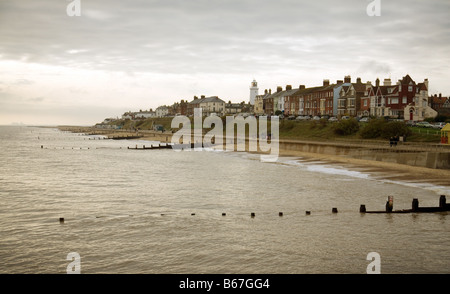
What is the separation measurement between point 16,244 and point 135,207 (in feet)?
32.1

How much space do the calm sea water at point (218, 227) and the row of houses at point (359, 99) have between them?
5487 centimetres

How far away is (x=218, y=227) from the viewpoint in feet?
80.1

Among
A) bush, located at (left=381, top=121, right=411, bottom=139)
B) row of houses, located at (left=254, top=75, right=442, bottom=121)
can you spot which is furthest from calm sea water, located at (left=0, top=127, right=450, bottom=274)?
row of houses, located at (left=254, top=75, right=442, bottom=121)

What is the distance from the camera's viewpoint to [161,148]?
9919cm

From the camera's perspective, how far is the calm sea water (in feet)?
61.2

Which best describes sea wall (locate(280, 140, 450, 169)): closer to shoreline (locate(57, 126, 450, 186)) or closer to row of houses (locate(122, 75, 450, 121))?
shoreline (locate(57, 126, 450, 186))

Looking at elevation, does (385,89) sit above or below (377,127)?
above

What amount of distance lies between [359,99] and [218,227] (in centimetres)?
9746

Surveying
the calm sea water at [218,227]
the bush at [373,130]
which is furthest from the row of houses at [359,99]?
the calm sea water at [218,227]

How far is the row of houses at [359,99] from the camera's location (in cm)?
9031

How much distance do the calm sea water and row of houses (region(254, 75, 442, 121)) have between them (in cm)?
5487

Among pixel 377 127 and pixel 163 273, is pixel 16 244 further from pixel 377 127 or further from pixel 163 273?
pixel 377 127

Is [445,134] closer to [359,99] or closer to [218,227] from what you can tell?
[218,227]
